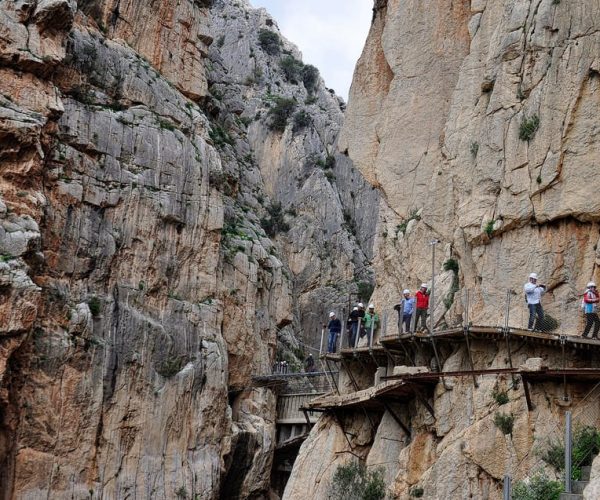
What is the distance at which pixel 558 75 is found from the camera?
2616cm

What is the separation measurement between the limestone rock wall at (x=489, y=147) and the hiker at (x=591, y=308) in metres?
1.31

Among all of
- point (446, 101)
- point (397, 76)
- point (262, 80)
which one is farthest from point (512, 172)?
point (262, 80)

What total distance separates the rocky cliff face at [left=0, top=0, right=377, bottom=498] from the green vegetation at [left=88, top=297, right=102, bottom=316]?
70 millimetres

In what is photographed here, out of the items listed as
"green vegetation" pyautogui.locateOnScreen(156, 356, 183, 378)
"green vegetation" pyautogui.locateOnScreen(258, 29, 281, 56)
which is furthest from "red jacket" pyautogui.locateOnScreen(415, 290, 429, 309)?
"green vegetation" pyautogui.locateOnScreen(258, 29, 281, 56)

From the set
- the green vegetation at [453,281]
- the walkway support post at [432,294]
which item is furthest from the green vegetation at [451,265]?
the walkway support post at [432,294]

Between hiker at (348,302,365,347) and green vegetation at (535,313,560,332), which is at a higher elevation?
hiker at (348,302,365,347)

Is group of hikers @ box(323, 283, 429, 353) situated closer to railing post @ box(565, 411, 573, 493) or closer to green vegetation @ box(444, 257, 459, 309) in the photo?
green vegetation @ box(444, 257, 459, 309)

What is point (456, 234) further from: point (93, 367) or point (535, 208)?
point (93, 367)

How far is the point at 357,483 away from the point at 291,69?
75.2 meters

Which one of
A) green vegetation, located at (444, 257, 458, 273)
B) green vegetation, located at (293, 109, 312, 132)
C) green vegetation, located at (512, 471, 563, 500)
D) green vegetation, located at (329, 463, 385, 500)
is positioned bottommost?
green vegetation, located at (329, 463, 385, 500)

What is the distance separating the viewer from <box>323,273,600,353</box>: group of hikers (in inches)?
882

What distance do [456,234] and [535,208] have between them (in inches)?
143

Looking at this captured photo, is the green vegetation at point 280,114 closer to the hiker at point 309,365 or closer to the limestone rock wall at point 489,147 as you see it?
the hiker at point 309,365

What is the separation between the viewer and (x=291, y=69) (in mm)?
98125
